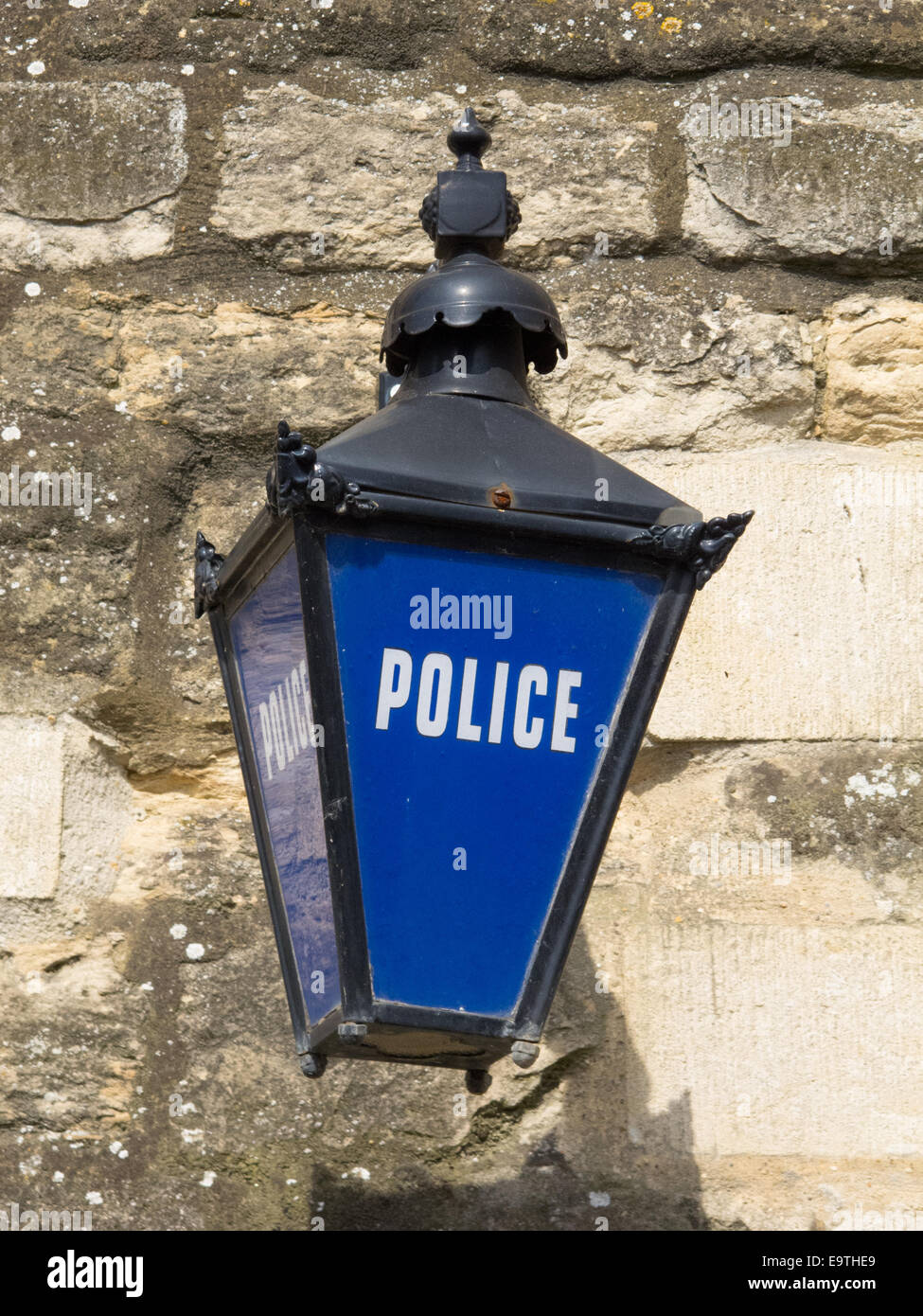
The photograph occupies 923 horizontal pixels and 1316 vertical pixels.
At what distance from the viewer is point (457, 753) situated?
1.41 m

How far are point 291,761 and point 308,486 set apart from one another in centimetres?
28

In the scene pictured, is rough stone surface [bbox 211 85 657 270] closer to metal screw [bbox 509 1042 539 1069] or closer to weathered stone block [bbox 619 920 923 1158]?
Answer: weathered stone block [bbox 619 920 923 1158]

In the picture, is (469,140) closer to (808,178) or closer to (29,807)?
(808,178)

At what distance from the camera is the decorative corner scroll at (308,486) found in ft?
4.54

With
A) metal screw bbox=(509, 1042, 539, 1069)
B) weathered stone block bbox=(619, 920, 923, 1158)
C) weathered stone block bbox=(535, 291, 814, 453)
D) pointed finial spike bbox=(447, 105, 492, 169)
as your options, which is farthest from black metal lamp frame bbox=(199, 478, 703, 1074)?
weathered stone block bbox=(535, 291, 814, 453)

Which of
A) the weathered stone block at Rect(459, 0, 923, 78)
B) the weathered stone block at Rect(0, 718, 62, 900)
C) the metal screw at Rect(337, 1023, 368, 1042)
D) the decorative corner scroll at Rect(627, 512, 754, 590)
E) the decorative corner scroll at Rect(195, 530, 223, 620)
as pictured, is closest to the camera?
the metal screw at Rect(337, 1023, 368, 1042)

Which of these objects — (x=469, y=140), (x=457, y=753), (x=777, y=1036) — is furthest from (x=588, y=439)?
(x=457, y=753)

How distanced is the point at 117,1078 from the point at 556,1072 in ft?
1.83

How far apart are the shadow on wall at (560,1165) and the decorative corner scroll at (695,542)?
0.79m

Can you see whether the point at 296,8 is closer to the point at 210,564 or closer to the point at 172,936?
the point at 210,564

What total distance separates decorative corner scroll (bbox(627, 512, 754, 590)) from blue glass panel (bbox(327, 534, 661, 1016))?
0.09 metres

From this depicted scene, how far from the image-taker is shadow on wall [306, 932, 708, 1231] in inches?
77.4

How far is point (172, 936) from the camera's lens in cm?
209

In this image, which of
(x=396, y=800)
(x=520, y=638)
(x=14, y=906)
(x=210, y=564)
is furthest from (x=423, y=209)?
(x=14, y=906)
